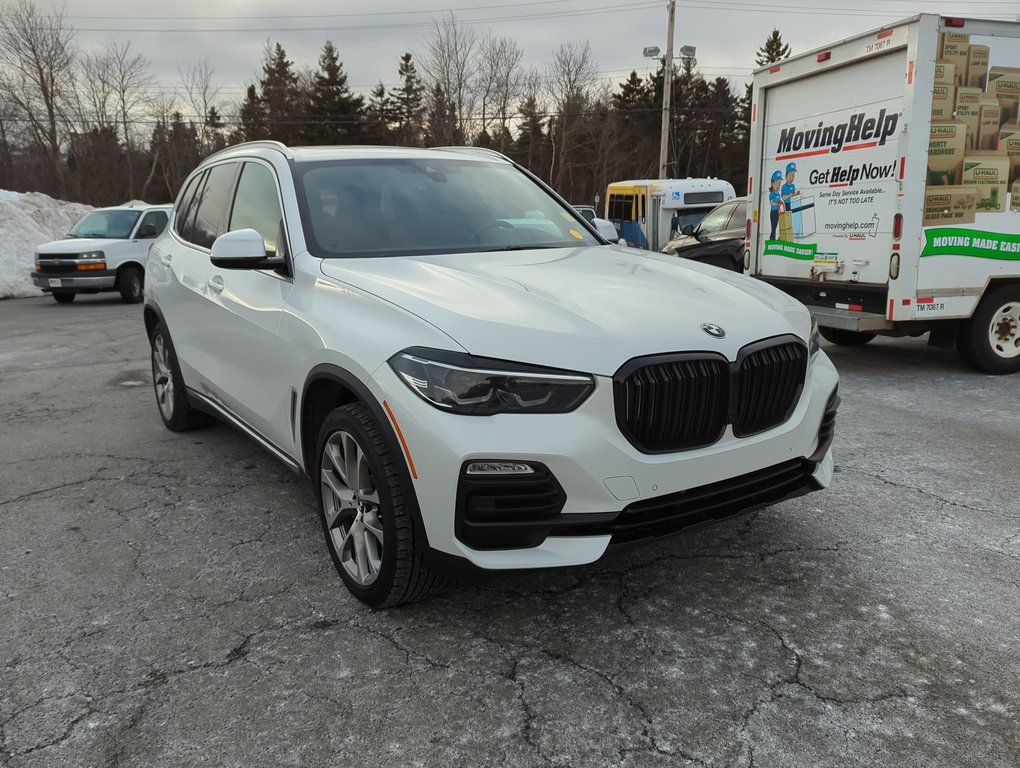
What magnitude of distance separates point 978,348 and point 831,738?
6143 mm

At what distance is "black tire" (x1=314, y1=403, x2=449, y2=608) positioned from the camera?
2730mm

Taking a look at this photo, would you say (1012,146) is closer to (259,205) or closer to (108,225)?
(259,205)

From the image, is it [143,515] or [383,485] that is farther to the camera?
[143,515]

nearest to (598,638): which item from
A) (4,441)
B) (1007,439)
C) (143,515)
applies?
(143,515)

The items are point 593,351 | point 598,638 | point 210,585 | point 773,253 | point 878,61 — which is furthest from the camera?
point 773,253

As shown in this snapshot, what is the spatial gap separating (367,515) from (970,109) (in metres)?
6.49

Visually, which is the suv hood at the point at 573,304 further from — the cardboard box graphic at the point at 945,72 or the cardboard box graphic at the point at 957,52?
the cardboard box graphic at the point at 957,52

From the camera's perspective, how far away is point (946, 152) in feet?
22.1

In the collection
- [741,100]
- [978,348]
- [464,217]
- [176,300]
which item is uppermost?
[741,100]

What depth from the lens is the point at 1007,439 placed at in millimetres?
5266

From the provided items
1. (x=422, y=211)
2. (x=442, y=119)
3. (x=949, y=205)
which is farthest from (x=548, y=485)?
(x=442, y=119)

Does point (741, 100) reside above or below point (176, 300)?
above

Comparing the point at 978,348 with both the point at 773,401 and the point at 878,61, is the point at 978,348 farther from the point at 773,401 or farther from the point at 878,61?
the point at 773,401

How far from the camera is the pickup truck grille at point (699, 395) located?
Answer: 8.49 ft
